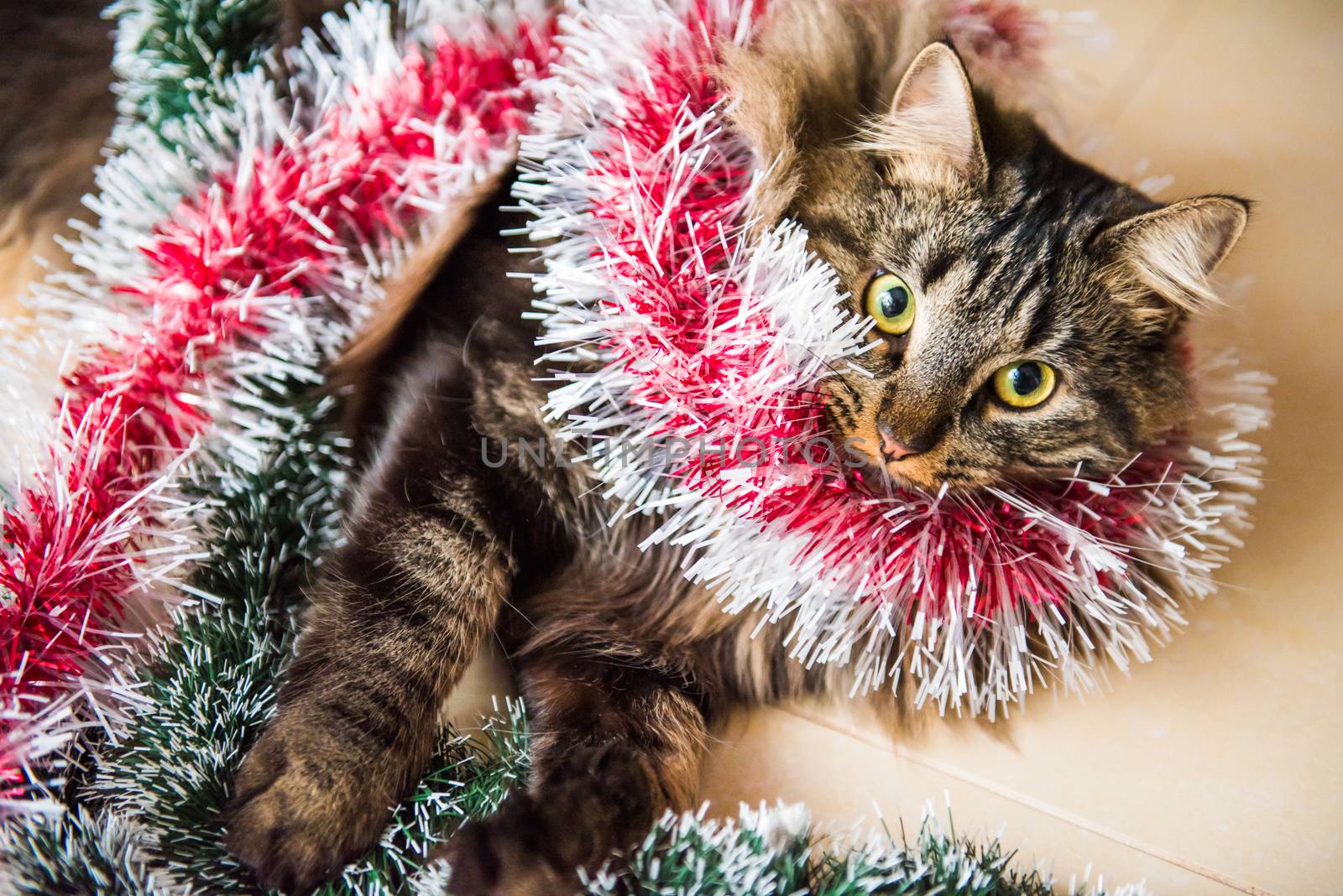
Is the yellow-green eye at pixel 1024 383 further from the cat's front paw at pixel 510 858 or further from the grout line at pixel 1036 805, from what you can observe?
the cat's front paw at pixel 510 858

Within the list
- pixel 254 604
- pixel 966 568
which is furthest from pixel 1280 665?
pixel 254 604

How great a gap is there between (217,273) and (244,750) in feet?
1.57

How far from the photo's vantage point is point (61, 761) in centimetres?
73

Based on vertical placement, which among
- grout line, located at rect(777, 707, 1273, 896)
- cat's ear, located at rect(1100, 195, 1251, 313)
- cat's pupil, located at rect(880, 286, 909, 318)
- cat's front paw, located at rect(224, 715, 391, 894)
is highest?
cat's ear, located at rect(1100, 195, 1251, 313)

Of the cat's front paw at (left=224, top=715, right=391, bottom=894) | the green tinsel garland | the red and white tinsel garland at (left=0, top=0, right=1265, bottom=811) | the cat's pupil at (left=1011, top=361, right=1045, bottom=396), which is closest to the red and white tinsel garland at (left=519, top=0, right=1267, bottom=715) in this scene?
the red and white tinsel garland at (left=0, top=0, right=1265, bottom=811)

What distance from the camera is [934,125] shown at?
0.79 meters

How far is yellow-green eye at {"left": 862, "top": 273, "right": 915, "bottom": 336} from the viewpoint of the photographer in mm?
831

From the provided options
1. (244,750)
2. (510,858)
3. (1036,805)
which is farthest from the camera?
(1036,805)

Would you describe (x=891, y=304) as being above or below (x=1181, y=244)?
below

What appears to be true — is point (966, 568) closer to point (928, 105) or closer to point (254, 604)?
point (928, 105)

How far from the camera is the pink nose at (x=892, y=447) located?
0.79 metres

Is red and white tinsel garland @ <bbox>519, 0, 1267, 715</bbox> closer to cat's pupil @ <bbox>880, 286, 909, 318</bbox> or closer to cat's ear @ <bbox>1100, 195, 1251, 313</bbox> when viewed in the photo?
cat's pupil @ <bbox>880, 286, 909, 318</bbox>

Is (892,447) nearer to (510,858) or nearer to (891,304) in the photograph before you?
(891,304)

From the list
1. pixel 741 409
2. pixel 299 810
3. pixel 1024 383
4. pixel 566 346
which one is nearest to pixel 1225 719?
pixel 1024 383
